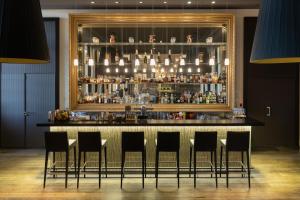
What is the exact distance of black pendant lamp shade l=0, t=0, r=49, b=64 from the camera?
1.97 m

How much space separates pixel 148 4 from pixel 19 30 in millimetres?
7113

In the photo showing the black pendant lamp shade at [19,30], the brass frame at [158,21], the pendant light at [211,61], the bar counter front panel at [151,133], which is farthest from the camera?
the brass frame at [158,21]

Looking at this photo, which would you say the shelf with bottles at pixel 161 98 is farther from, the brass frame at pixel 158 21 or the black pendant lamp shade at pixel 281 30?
the black pendant lamp shade at pixel 281 30

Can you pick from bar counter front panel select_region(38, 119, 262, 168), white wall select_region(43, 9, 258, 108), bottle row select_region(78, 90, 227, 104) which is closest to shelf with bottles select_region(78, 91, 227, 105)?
bottle row select_region(78, 90, 227, 104)

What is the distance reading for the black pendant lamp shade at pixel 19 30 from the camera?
1966mm

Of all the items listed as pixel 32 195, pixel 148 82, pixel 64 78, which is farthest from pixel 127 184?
pixel 64 78

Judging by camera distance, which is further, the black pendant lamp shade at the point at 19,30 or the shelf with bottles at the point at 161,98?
the shelf with bottles at the point at 161,98

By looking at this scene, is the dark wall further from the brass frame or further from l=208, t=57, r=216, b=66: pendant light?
l=208, t=57, r=216, b=66: pendant light

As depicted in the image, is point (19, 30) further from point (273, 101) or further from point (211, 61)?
point (273, 101)

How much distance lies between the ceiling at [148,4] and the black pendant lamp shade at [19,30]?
6674 millimetres

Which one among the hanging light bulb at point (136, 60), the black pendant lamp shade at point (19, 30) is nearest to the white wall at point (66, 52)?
the hanging light bulb at point (136, 60)

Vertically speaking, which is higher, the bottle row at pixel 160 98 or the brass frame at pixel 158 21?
the brass frame at pixel 158 21

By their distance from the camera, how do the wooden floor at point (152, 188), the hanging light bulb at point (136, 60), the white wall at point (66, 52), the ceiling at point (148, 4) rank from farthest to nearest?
the white wall at point (66, 52) → the ceiling at point (148, 4) → the hanging light bulb at point (136, 60) → the wooden floor at point (152, 188)

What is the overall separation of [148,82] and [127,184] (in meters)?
3.57
